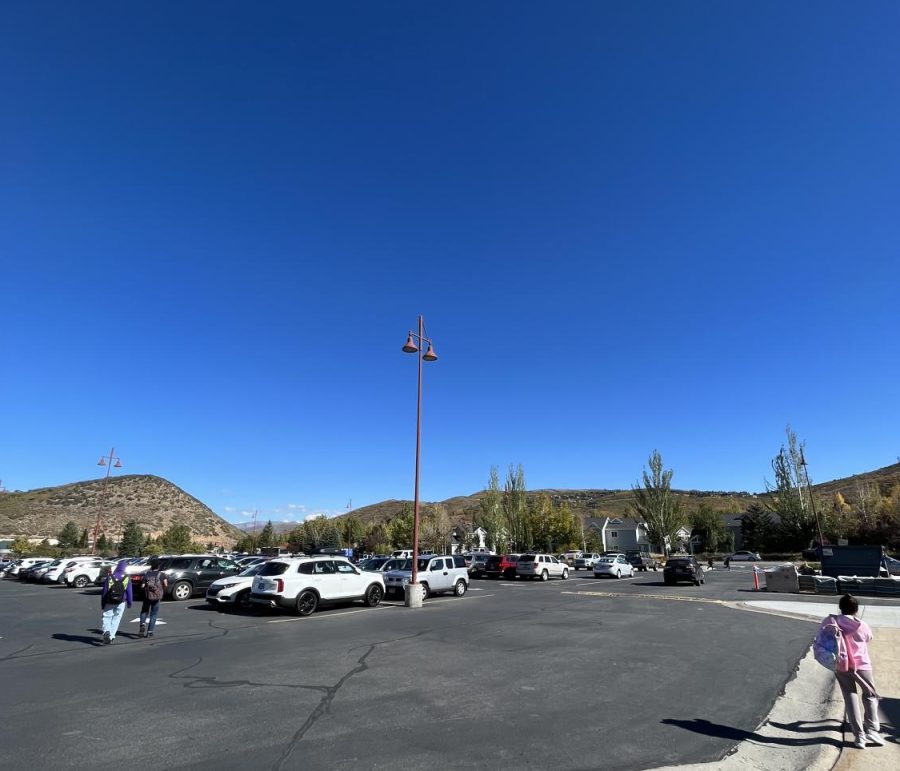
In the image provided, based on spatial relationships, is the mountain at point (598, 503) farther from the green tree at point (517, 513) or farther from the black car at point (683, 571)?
the black car at point (683, 571)

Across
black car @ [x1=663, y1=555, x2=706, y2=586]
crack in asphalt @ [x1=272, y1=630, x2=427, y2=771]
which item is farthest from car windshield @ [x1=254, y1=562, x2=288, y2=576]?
black car @ [x1=663, y1=555, x2=706, y2=586]

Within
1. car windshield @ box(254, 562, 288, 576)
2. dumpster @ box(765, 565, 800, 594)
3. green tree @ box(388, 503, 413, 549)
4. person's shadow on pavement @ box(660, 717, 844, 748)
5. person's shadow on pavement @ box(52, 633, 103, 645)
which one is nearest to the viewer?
person's shadow on pavement @ box(660, 717, 844, 748)

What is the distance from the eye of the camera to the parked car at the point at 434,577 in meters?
21.5

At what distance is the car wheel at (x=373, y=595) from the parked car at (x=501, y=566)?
62.2 feet

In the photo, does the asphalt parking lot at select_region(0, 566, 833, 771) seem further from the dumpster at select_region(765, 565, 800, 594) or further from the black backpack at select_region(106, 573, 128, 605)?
the dumpster at select_region(765, 565, 800, 594)

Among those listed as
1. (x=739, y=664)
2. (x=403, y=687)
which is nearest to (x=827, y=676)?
(x=739, y=664)

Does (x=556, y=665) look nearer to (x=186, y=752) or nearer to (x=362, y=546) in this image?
(x=186, y=752)

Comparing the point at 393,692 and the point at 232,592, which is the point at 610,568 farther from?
the point at 393,692

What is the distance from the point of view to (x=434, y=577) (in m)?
23.0

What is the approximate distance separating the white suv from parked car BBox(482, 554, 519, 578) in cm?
1925

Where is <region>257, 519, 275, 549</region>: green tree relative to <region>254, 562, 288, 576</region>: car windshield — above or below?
above

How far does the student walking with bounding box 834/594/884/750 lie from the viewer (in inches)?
217

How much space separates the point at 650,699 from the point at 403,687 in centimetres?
328

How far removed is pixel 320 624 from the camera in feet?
47.5
